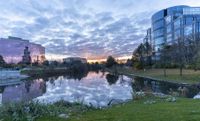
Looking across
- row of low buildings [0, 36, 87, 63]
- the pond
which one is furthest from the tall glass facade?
row of low buildings [0, 36, 87, 63]

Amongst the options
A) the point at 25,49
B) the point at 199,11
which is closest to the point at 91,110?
the point at 199,11

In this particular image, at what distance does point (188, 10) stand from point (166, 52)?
5223 centimetres

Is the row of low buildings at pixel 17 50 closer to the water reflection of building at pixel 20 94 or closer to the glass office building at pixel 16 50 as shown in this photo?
the glass office building at pixel 16 50

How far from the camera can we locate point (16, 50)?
153 metres

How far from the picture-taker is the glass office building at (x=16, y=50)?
14088 centimetres

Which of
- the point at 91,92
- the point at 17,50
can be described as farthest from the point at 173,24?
the point at 91,92

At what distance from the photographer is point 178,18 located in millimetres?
118188

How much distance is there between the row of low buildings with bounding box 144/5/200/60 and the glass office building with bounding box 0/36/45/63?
62.4 meters

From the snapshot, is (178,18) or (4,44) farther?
(4,44)

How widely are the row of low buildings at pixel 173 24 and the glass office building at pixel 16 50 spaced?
6240 centimetres

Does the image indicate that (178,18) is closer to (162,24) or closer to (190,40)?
(162,24)

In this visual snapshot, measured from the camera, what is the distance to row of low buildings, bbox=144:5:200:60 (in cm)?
10893

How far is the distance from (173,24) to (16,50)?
74.1 meters

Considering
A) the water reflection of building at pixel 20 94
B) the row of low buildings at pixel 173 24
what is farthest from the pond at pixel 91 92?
the row of low buildings at pixel 173 24
